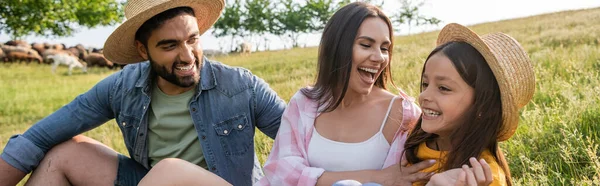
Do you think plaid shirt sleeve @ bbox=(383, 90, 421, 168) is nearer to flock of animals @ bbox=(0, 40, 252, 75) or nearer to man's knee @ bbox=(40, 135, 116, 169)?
man's knee @ bbox=(40, 135, 116, 169)

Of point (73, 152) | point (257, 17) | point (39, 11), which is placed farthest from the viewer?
point (257, 17)

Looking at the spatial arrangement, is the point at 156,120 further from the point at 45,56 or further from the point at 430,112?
the point at 45,56

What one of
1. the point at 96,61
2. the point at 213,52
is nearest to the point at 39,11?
the point at 96,61

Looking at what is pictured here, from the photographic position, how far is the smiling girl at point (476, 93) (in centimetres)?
266

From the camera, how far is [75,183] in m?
3.89

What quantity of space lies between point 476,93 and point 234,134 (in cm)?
174

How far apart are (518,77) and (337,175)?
980 mm

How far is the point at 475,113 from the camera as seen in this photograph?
2709mm

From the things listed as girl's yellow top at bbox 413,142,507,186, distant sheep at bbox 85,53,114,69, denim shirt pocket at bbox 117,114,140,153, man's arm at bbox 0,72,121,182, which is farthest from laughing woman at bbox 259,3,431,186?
distant sheep at bbox 85,53,114,69

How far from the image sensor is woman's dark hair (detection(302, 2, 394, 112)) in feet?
10.8

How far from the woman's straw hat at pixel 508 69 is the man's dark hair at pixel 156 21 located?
176 cm

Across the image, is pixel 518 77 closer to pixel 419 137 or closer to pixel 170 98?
pixel 419 137

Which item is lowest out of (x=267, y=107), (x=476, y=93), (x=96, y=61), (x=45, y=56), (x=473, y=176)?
(x=96, y=61)

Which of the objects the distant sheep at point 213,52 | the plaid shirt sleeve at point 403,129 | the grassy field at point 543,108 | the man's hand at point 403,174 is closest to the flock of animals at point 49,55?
the grassy field at point 543,108
